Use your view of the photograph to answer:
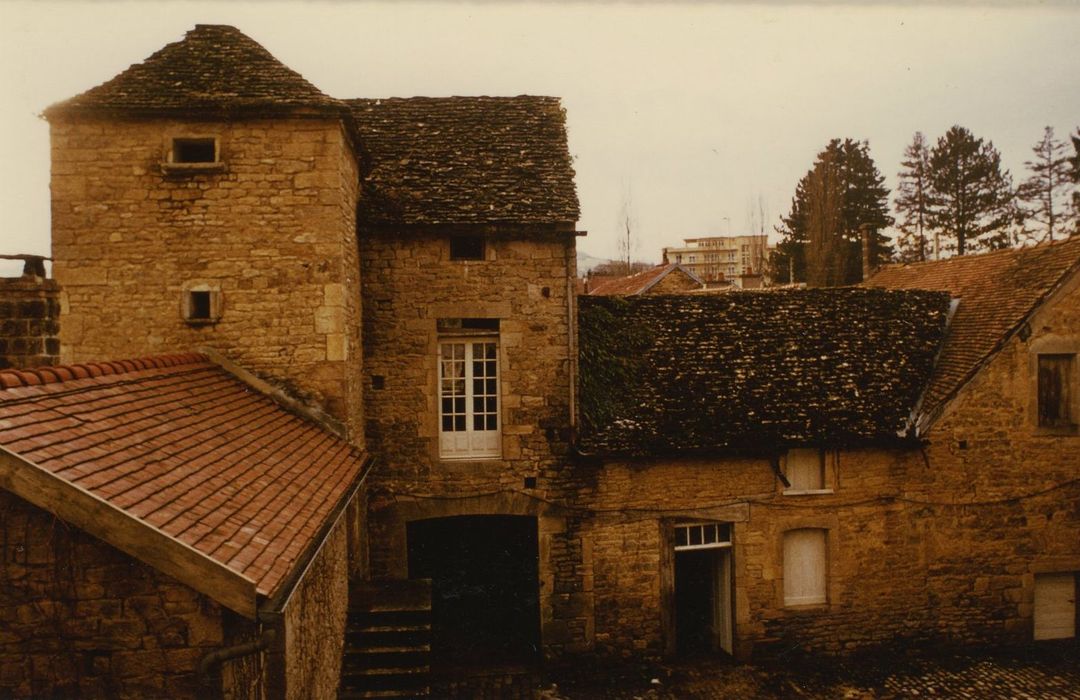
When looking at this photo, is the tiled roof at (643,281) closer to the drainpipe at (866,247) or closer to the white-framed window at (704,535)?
the drainpipe at (866,247)

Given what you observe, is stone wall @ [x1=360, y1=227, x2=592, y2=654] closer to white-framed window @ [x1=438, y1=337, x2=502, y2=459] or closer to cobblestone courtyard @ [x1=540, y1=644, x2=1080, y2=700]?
white-framed window @ [x1=438, y1=337, x2=502, y2=459]

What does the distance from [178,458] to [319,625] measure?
2.53 meters

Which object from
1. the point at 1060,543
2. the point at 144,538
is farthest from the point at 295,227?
the point at 1060,543

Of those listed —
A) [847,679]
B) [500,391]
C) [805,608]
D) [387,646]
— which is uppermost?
[500,391]

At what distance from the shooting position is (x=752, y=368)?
1305 centimetres

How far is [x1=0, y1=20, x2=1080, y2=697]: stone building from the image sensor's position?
9.21m

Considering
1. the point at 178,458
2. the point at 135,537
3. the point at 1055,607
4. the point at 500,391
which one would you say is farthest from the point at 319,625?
the point at 1055,607

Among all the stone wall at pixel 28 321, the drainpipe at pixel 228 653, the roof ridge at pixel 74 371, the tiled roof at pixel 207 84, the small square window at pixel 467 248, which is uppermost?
the tiled roof at pixel 207 84

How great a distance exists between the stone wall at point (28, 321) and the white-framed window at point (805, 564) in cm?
1204

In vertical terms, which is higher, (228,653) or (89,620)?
(89,620)

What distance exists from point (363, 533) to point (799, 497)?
7.67 meters

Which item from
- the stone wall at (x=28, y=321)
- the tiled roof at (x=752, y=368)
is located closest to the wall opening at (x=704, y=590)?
the tiled roof at (x=752, y=368)

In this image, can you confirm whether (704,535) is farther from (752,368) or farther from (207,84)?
(207,84)

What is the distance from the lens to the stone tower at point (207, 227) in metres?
9.16
